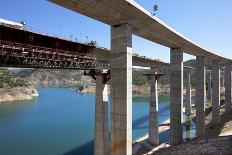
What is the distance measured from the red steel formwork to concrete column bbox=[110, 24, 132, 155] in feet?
24.8

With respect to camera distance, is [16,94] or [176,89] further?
[16,94]

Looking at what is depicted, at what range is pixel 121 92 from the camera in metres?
19.5

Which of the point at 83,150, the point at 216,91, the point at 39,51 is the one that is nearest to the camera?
the point at 39,51

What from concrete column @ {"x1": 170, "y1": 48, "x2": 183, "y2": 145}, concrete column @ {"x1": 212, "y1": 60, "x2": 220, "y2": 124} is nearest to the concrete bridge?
concrete column @ {"x1": 170, "y1": 48, "x2": 183, "y2": 145}

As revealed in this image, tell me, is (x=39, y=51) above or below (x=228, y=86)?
above

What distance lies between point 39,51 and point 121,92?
878 centimetres

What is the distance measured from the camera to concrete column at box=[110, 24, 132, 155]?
19.2m

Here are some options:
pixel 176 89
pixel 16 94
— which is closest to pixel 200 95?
pixel 176 89

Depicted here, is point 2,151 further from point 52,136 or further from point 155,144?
point 155,144

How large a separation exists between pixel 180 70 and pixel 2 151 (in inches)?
1113

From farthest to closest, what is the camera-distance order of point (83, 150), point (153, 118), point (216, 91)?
point (216, 91) < point (153, 118) < point (83, 150)

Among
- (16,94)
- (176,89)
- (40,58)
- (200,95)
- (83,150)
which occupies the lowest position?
(83,150)

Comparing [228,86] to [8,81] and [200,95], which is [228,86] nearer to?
[200,95]

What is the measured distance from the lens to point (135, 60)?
40969 mm
